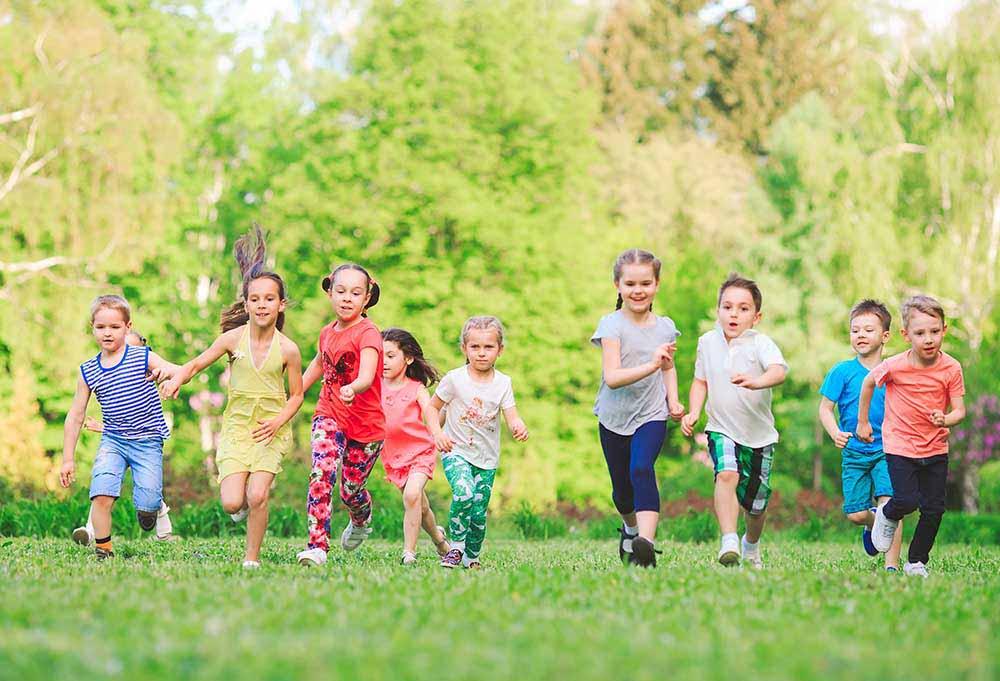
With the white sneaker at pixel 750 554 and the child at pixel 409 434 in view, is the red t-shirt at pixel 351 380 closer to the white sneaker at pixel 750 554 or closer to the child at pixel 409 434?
the child at pixel 409 434

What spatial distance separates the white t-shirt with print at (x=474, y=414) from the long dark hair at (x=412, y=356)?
1257mm

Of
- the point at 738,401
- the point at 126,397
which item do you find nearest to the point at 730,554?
the point at 738,401

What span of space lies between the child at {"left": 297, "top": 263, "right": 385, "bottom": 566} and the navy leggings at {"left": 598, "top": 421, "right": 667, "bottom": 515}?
74.6 inches

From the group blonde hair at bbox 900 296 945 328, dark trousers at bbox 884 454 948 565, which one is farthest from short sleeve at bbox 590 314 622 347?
dark trousers at bbox 884 454 948 565

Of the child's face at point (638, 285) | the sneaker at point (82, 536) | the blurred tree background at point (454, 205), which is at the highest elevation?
the blurred tree background at point (454, 205)

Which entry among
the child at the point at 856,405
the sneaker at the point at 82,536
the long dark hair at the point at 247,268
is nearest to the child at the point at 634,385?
the child at the point at 856,405

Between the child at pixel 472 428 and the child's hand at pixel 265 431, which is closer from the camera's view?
the child's hand at pixel 265 431

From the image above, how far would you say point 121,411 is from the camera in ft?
33.3

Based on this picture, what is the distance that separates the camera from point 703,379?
9695 millimetres

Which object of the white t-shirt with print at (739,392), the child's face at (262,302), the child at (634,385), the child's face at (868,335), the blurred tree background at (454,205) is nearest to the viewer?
the child at (634,385)

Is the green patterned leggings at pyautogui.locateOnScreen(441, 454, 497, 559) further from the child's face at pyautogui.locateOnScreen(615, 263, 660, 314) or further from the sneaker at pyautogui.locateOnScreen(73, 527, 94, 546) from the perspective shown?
the sneaker at pyautogui.locateOnScreen(73, 527, 94, 546)

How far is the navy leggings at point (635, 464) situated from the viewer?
358 inches

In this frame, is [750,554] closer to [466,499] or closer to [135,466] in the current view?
[466,499]

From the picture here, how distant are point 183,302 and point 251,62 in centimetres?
983
